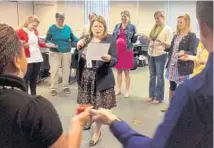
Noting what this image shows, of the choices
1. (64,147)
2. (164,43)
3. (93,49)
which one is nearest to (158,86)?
(164,43)

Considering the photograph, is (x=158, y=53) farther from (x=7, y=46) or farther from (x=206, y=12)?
(x=206, y=12)

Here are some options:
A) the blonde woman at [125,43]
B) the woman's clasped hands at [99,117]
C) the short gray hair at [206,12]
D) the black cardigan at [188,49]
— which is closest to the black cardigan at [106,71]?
the black cardigan at [188,49]

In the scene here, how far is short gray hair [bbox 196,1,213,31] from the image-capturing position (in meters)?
0.69

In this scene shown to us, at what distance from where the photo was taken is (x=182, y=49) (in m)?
3.53

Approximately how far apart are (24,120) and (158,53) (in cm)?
337

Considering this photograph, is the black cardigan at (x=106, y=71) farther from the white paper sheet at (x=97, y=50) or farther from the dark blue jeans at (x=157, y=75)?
the dark blue jeans at (x=157, y=75)

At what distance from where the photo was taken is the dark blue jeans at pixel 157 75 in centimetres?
421

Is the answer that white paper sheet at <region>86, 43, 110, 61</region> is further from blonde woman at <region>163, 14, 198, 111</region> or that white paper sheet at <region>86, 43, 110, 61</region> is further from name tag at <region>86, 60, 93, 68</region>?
blonde woman at <region>163, 14, 198, 111</region>

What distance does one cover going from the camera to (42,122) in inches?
37.4

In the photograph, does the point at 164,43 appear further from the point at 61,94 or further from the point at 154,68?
the point at 61,94

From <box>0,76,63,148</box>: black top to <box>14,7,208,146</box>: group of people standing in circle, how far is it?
1403 millimetres

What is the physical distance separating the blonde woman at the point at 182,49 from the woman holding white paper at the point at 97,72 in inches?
36.3

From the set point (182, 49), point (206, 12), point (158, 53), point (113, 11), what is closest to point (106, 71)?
point (182, 49)

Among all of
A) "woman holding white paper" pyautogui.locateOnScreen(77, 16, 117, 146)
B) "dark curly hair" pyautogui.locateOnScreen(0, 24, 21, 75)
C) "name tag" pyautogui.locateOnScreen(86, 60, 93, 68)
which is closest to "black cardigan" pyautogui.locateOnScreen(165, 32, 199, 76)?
"woman holding white paper" pyautogui.locateOnScreen(77, 16, 117, 146)
